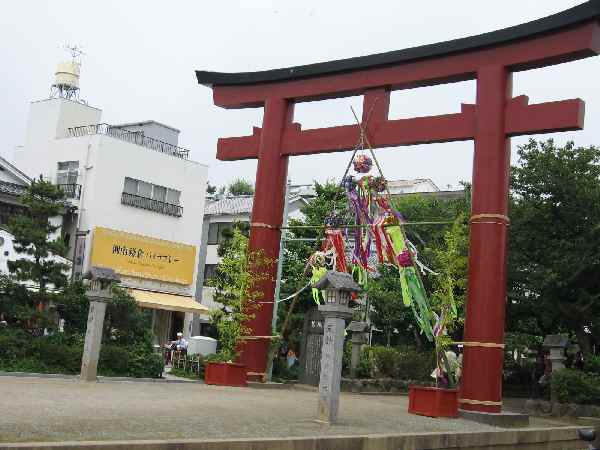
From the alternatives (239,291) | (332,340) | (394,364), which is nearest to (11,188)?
(239,291)

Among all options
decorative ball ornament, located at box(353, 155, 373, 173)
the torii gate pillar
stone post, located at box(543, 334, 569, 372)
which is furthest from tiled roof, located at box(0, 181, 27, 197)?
stone post, located at box(543, 334, 569, 372)

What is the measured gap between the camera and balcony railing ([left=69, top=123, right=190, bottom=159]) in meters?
36.6

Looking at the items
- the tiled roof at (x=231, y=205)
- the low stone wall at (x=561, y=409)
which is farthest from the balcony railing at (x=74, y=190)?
the low stone wall at (x=561, y=409)

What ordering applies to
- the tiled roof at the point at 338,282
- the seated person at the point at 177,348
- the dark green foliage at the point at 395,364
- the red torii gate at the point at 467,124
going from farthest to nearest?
the seated person at the point at 177,348
the dark green foliage at the point at 395,364
the red torii gate at the point at 467,124
the tiled roof at the point at 338,282

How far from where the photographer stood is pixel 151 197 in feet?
123

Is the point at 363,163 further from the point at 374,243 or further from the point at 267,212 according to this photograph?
the point at 267,212

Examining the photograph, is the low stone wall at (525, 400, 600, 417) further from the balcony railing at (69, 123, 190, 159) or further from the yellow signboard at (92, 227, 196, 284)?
the balcony railing at (69, 123, 190, 159)

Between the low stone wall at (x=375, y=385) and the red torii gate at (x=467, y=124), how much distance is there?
4.24m

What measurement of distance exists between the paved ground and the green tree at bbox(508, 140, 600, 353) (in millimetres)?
7066

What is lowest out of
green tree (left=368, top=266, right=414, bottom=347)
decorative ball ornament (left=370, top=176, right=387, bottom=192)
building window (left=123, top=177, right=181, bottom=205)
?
green tree (left=368, top=266, right=414, bottom=347)

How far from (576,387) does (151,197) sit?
2374cm

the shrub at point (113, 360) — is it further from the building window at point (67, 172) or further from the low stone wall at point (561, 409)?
the building window at point (67, 172)

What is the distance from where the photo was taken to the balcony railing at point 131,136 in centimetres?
3659

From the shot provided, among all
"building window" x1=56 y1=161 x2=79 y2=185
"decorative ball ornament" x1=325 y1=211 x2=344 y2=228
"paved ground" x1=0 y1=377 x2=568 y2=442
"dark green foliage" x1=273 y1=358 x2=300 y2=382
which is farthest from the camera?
"building window" x1=56 y1=161 x2=79 y2=185
